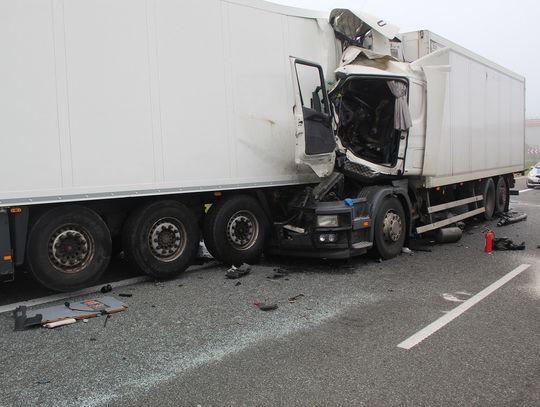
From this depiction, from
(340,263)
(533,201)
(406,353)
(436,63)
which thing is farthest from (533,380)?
(533,201)

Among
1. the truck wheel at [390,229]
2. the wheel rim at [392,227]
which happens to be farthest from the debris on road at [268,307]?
the wheel rim at [392,227]

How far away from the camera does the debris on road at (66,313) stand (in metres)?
4.88

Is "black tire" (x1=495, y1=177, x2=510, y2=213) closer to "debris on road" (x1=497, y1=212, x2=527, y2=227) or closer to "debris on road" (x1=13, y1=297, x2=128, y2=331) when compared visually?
"debris on road" (x1=497, y1=212, x2=527, y2=227)

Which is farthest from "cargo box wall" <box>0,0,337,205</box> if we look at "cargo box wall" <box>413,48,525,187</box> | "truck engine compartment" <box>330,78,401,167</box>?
"cargo box wall" <box>413,48,525,187</box>

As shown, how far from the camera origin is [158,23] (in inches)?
246

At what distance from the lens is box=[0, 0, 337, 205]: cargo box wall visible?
208 inches

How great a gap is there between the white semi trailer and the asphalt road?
2.62 ft

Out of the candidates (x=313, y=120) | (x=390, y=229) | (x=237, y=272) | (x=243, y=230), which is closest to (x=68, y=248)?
(x=237, y=272)

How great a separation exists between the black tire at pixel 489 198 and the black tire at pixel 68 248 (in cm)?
951

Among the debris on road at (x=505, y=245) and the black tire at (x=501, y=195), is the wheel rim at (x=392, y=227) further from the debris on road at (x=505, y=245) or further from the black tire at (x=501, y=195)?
the black tire at (x=501, y=195)

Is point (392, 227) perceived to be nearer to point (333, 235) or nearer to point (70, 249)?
point (333, 235)

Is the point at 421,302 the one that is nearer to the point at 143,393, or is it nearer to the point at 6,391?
the point at 143,393

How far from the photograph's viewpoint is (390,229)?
8.15 m

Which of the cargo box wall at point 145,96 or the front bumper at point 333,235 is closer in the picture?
the cargo box wall at point 145,96
